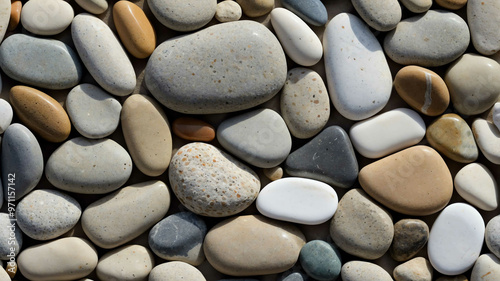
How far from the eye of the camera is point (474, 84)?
5.90ft

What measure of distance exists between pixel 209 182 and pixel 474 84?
0.94m

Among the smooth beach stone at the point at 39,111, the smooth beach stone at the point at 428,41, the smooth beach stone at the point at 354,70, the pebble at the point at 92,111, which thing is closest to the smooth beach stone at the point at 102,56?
the pebble at the point at 92,111

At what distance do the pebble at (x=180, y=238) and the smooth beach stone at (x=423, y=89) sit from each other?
809 mm

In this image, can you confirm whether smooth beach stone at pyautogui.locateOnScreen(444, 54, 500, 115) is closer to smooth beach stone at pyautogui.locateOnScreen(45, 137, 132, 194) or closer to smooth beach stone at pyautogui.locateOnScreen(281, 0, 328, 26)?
smooth beach stone at pyautogui.locateOnScreen(281, 0, 328, 26)

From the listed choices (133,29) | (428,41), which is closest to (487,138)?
(428,41)

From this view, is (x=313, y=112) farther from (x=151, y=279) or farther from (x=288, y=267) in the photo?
(x=151, y=279)

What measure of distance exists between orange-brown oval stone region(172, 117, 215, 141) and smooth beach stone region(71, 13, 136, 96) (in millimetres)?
193

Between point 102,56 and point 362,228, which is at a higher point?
point 102,56

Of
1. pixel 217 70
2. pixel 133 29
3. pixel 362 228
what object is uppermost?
pixel 133 29

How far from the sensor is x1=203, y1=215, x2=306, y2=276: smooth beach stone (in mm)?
1735

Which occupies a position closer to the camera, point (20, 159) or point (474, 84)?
point (20, 159)

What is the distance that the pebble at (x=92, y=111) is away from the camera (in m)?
1.72

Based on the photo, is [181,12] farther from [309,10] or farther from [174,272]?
[174,272]

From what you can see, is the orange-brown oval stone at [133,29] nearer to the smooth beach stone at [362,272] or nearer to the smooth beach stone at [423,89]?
the smooth beach stone at [423,89]
